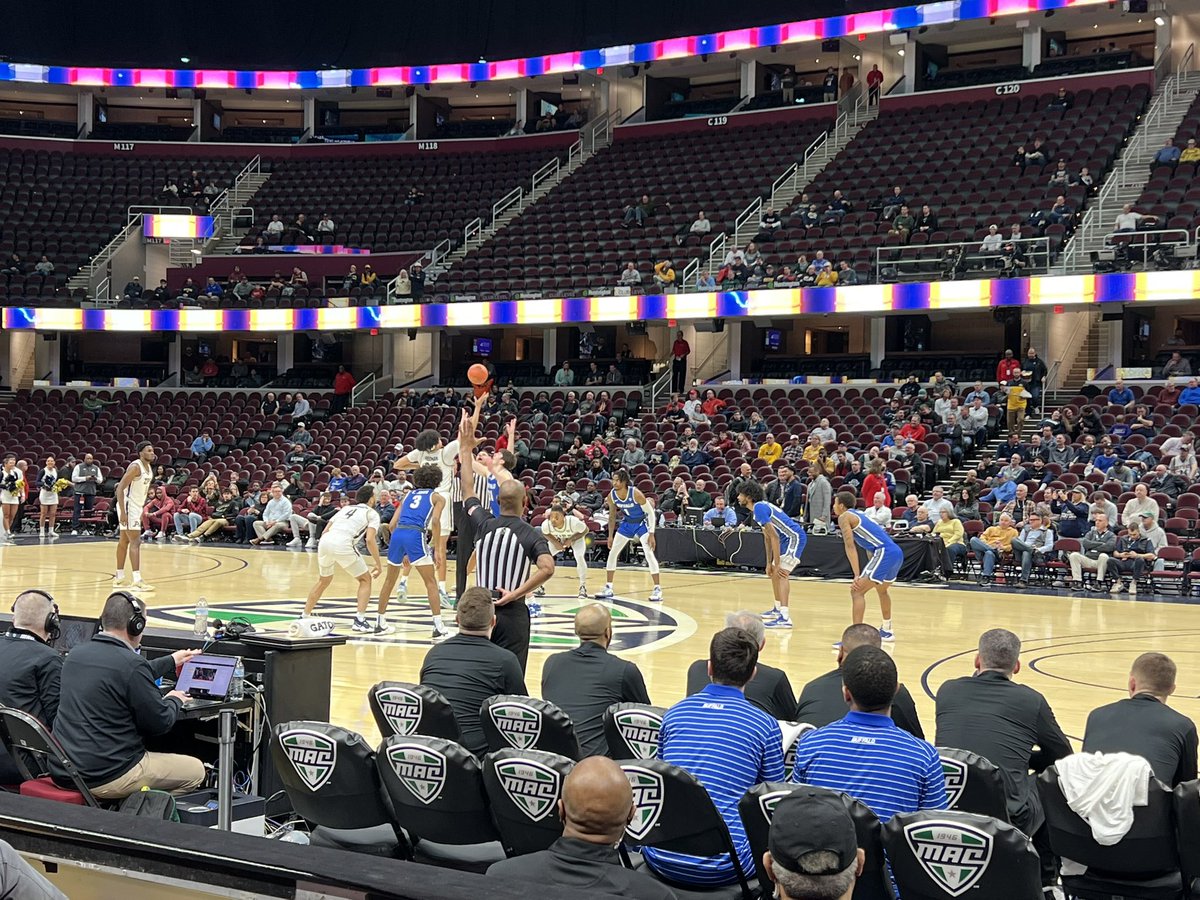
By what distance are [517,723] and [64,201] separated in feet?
122

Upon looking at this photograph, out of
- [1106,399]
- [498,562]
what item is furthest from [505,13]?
[498,562]

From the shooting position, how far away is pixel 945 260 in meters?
25.6

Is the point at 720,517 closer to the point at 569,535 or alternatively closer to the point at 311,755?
the point at 569,535

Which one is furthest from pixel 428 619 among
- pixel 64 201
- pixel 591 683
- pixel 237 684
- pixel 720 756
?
pixel 64 201

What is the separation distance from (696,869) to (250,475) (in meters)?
25.3

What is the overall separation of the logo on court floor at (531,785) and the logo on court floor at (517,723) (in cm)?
88

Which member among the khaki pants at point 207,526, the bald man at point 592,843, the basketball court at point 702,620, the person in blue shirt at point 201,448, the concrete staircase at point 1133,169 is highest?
the concrete staircase at point 1133,169

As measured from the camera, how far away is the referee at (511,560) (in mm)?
8359

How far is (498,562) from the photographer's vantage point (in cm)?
884

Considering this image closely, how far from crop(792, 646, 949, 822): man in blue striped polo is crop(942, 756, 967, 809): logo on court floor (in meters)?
0.26

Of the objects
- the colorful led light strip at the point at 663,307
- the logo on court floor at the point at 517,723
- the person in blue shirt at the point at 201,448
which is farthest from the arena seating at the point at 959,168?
the logo on court floor at the point at 517,723

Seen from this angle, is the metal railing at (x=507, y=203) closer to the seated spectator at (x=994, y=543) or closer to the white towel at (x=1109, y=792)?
the seated spectator at (x=994, y=543)

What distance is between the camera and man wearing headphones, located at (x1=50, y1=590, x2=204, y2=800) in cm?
562


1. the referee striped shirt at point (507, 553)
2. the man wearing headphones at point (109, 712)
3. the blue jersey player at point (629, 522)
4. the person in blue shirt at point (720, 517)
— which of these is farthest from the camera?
the person in blue shirt at point (720, 517)
